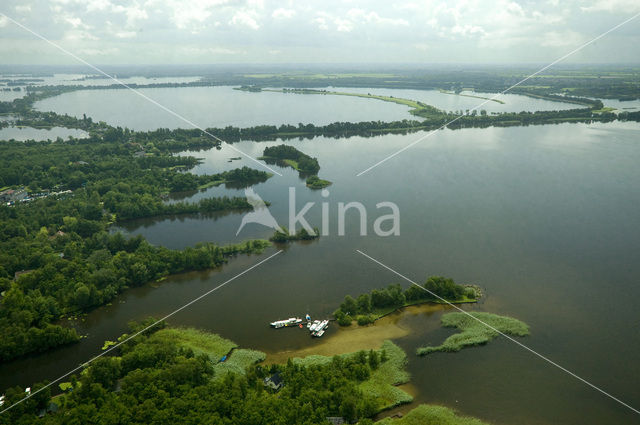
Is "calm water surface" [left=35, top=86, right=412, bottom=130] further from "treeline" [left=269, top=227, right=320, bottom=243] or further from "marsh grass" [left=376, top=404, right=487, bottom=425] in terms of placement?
"marsh grass" [left=376, top=404, right=487, bottom=425]

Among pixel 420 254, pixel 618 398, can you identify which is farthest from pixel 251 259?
pixel 618 398

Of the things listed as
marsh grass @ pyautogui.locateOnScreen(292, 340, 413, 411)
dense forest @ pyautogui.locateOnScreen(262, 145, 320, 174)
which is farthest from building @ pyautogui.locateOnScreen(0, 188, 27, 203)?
marsh grass @ pyautogui.locateOnScreen(292, 340, 413, 411)

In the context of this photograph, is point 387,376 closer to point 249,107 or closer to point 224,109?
point 224,109

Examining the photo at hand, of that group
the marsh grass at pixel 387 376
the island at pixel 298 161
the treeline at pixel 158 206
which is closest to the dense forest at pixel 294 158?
the island at pixel 298 161

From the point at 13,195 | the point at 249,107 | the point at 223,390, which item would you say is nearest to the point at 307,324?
the point at 223,390

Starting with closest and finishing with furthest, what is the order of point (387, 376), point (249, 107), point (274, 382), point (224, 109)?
point (274, 382) → point (387, 376) → point (224, 109) → point (249, 107)

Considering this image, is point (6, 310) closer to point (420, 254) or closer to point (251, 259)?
point (251, 259)
